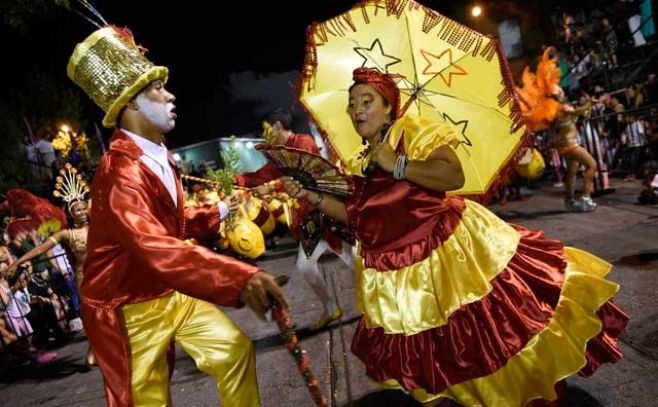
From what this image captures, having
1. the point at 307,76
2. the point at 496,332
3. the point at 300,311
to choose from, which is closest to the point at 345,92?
the point at 307,76

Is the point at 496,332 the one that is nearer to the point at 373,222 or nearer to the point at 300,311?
the point at 373,222

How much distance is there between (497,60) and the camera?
11.5 feet

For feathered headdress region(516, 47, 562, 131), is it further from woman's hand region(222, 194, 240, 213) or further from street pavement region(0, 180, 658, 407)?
woman's hand region(222, 194, 240, 213)

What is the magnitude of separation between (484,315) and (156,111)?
2192mm

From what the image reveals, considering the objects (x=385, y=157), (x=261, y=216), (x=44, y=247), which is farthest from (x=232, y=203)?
(x=261, y=216)

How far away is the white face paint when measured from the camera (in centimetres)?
249

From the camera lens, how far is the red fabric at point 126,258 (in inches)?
74.4

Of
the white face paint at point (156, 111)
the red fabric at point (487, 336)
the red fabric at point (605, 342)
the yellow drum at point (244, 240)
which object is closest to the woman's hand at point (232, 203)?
the white face paint at point (156, 111)

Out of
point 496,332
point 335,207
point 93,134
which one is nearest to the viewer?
point 496,332

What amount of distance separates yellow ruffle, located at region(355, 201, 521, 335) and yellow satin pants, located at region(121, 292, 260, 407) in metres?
0.87

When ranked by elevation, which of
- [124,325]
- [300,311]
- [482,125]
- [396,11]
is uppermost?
[396,11]

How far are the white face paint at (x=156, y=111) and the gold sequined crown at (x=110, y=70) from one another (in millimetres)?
54

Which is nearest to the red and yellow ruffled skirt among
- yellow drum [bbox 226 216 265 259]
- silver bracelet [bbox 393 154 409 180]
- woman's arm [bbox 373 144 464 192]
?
woman's arm [bbox 373 144 464 192]

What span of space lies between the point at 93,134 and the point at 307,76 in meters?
28.2
